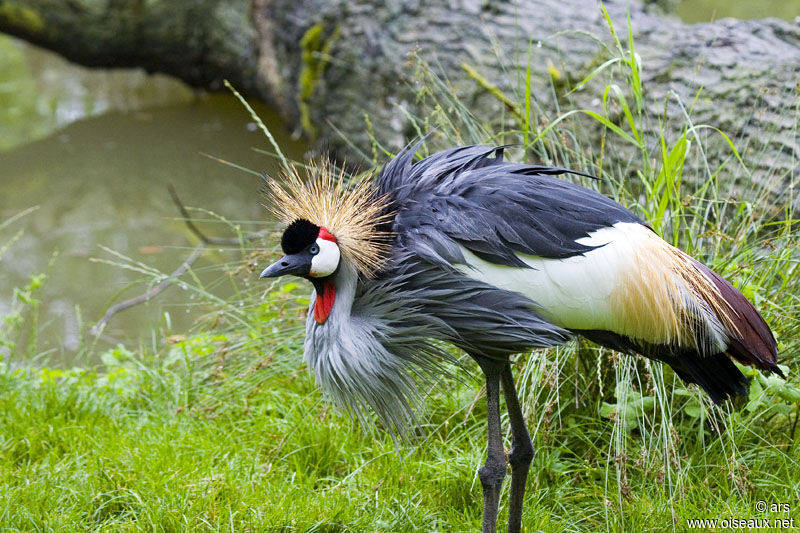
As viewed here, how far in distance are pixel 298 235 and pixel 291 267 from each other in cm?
8

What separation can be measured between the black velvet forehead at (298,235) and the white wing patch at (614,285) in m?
0.37

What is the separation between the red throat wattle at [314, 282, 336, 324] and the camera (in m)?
2.21

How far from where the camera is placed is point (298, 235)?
6.90 feet

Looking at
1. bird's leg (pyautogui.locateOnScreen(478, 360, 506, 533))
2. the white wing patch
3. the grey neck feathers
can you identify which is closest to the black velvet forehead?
Answer: the grey neck feathers

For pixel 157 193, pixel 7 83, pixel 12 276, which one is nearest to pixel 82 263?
pixel 12 276

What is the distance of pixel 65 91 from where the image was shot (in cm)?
866

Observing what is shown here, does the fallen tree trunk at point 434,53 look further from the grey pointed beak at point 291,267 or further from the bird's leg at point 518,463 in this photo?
the bird's leg at point 518,463

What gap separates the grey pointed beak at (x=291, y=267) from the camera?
82.6 inches

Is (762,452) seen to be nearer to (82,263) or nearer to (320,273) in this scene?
(320,273)

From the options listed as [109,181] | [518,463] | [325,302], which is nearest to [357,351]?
[325,302]

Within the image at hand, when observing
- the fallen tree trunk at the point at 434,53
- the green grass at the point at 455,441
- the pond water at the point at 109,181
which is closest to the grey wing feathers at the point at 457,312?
the green grass at the point at 455,441

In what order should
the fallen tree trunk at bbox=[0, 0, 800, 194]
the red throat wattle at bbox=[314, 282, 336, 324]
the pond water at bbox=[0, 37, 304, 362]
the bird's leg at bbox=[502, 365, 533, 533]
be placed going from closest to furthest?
the red throat wattle at bbox=[314, 282, 336, 324]
the bird's leg at bbox=[502, 365, 533, 533]
the fallen tree trunk at bbox=[0, 0, 800, 194]
the pond water at bbox=[0, 37, 304, 362]

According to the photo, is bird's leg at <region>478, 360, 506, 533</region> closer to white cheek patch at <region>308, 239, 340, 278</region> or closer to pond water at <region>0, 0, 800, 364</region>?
white cheek patch at <region>308, 239, 340, 278</region>

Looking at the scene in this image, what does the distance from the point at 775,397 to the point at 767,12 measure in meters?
8.70
